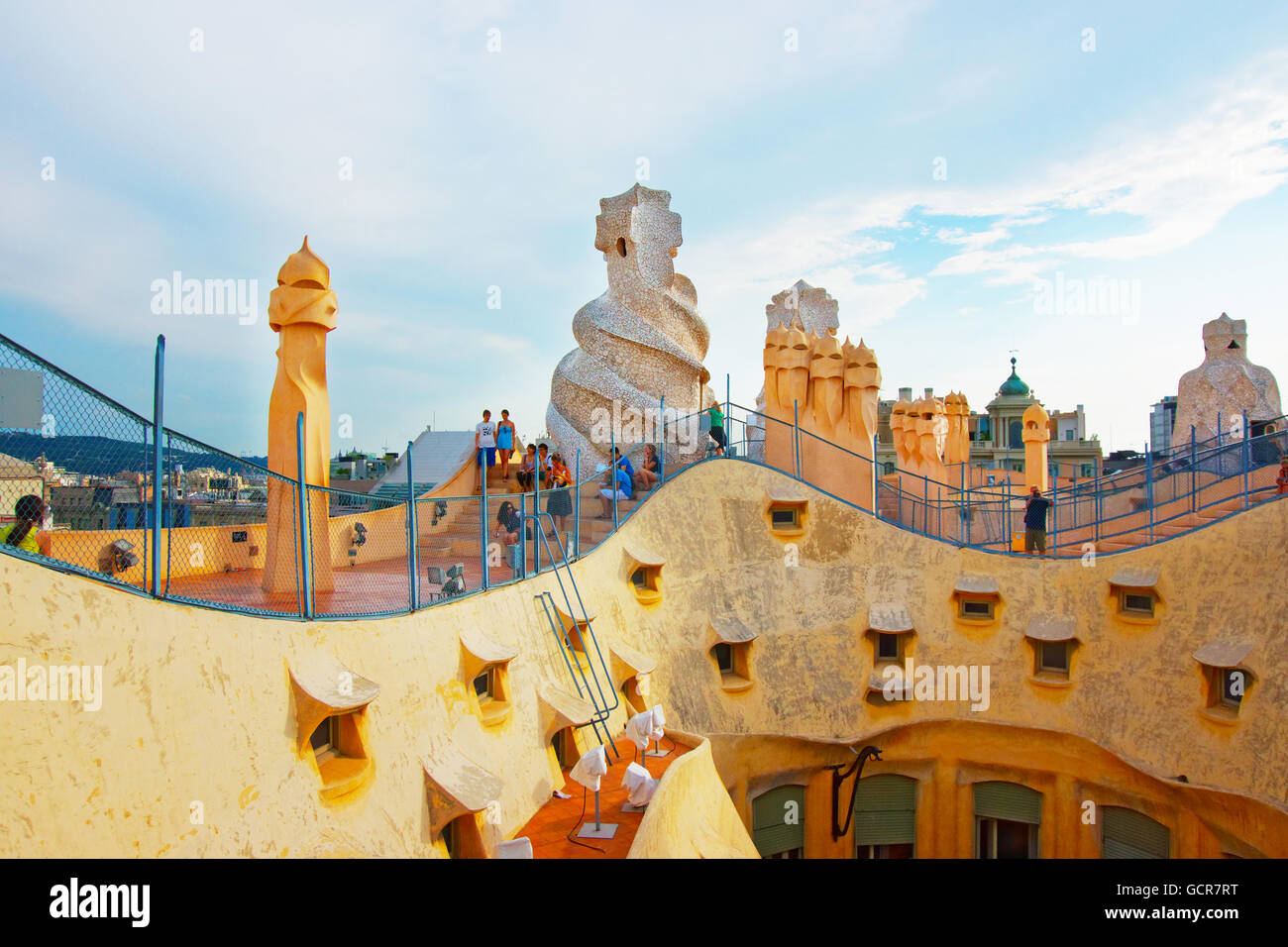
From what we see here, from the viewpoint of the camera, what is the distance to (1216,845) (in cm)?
1224

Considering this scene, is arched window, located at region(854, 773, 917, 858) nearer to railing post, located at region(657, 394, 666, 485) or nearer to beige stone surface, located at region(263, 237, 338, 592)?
railing post, located at region(657, 394, 666, 485)

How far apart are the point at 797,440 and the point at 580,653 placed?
23.7 ft

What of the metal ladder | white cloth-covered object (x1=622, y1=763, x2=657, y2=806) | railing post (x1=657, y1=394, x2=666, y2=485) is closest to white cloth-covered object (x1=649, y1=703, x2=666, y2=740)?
the metal ladder

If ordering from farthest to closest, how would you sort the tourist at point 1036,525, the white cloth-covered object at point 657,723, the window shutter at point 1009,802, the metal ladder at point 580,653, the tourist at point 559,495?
the tourist at point 1036,525
the window shutter at point 1009,802
the tourist at point 559,495
the metal ladder at point 580,653
the white cloth-covered object at point 657,723

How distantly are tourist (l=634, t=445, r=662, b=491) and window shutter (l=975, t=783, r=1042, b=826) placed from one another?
8148mm

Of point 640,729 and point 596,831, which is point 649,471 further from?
point 596,831

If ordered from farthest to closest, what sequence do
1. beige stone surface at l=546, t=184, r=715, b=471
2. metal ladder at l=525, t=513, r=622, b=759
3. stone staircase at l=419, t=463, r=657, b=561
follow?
beige stone surface at l=546, t=184, r=715, b=471 → stone staircase at l=419, t=463, r=657, b=561 → metal ladder at l=525, t=513, r=622, b=759

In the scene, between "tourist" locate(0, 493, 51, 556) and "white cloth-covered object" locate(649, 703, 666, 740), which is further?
"white cloth-covered object" locate(649, 703, 666, 740)

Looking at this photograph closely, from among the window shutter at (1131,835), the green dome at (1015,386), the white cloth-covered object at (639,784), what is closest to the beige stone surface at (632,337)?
the white cloth-covered object at (639,784)

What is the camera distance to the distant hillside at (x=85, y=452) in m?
4.74

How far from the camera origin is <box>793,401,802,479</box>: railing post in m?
A: 16.0

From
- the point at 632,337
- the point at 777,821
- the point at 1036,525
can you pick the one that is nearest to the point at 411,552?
the point at 777,821

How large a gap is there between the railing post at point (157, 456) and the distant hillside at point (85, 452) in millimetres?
124

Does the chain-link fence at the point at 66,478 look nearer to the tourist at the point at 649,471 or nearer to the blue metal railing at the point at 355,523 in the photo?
the blue metal railing at the point at 355,523
